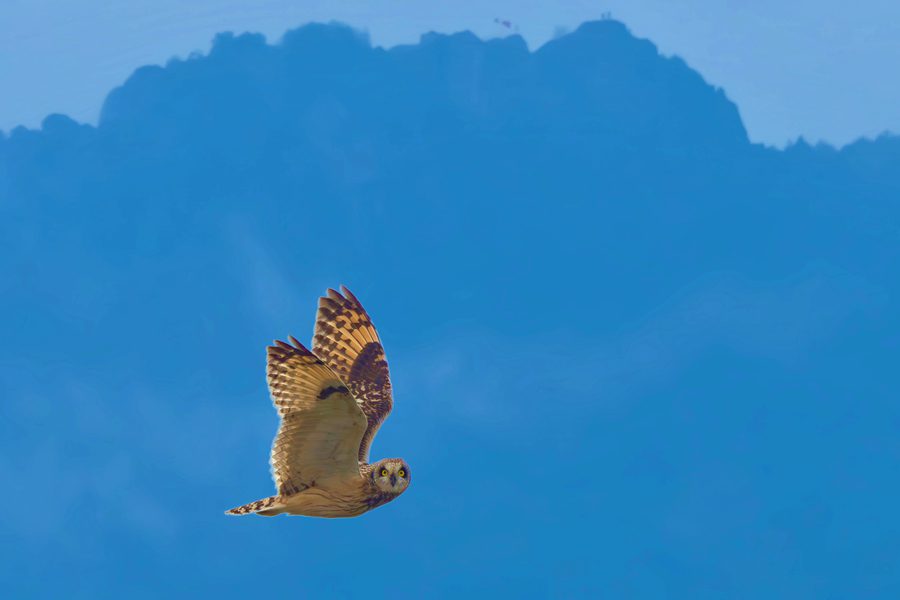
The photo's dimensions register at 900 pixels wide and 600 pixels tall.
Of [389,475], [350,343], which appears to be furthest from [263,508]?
[350,343]

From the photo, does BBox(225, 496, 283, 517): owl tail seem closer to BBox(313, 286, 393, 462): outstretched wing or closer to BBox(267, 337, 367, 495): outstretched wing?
BBox(267, 337, 367, 495): outstretched wing

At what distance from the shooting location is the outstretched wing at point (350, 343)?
429 centimetres

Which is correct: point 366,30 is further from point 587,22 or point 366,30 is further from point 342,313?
point 342,313

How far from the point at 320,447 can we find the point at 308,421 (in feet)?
0.40

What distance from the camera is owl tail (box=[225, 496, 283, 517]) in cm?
361

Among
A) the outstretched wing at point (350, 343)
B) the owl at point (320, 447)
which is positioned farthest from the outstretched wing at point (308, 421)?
the outstretched wing at point (350, 343)

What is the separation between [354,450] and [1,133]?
6276mm

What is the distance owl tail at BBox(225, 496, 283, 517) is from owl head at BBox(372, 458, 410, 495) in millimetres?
310

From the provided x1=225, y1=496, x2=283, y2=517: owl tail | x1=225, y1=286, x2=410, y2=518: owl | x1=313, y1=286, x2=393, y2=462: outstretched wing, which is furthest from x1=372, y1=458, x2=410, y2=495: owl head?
x1=313, y1=286, x2=393, y2=462: outstretched wing

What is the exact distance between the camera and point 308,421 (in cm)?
357

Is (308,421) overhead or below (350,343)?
below

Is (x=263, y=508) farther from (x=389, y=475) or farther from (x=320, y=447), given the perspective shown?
(x=389, y=475)

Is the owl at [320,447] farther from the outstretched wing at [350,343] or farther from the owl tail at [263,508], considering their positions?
the outstretched wing at [350,343]

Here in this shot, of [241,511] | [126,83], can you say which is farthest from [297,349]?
[126,83]
